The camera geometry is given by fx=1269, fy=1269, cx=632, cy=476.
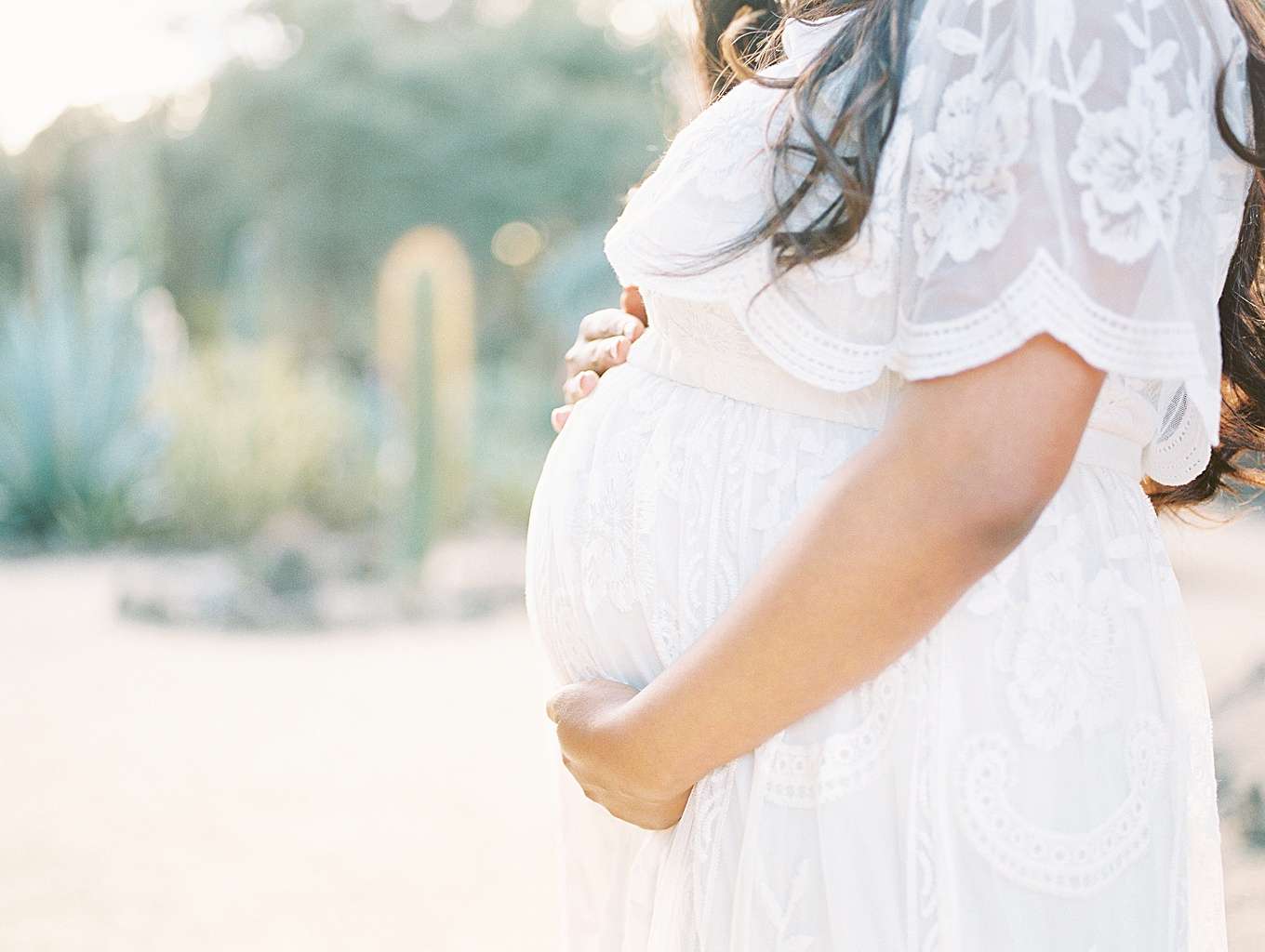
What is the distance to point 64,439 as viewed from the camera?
10094 millimetres

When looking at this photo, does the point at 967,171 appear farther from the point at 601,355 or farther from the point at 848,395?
the point at 601,355

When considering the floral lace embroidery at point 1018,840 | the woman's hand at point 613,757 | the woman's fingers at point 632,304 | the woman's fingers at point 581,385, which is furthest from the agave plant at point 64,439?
the floral lace embroidery at point 1018,840

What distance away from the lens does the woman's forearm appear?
3.02 feet

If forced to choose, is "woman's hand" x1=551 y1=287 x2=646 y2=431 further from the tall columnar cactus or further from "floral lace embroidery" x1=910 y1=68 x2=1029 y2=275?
the tall columnar cactus

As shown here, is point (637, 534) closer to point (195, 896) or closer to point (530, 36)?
point (195, 896)

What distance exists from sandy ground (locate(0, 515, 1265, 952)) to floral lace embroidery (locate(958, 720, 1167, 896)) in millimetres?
2156

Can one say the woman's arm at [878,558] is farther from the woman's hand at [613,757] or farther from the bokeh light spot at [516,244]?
the bokeh light spot at [516,244]

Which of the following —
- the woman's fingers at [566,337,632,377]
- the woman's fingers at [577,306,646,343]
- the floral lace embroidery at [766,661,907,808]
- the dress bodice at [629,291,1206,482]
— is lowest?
the floral lace embroidery at [766,661,907,808]

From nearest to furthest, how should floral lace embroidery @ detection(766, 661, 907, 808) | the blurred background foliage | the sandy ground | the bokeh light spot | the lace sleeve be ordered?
the lace sleeve < floral lace embroidery @ detection(766, 661, 907, 808) < the sandy ground < the blurred background foliage < the bokeh light spot

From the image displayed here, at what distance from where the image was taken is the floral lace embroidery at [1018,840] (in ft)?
3.27

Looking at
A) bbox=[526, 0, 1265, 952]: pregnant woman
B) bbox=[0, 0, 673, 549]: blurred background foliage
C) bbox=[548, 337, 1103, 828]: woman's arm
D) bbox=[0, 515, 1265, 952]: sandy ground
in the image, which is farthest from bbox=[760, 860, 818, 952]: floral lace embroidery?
bbox=[0, 0, 673, 549]: blurred background foliage

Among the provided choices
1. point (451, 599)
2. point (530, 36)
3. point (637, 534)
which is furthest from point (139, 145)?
point (637, 534)

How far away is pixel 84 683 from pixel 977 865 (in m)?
6.08

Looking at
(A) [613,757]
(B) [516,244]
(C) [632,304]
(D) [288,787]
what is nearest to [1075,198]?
(A) [613,757]
